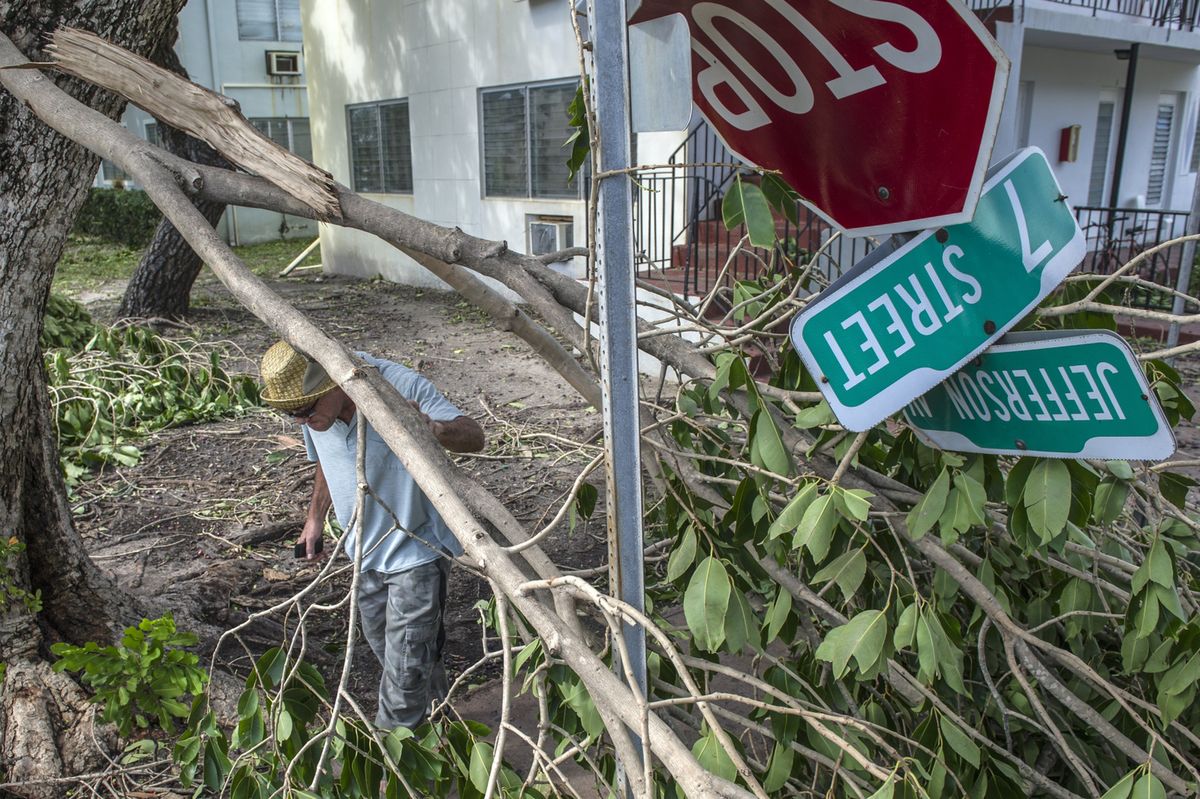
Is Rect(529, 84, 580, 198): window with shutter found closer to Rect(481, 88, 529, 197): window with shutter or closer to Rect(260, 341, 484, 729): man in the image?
Rect(481, 88, 529, 197): window with shutter

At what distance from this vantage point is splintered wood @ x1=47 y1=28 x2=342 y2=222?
2521mm

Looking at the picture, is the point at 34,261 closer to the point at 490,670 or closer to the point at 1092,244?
the point at 490,670

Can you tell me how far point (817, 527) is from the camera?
1.68m

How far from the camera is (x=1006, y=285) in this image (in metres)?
1.46

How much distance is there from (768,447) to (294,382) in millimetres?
2125

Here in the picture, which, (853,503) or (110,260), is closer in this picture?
(853,503)

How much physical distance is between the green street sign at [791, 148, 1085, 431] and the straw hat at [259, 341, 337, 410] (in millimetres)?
2266

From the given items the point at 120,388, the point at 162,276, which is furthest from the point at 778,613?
the point at 162,276

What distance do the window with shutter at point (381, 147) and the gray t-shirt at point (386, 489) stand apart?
36.0 feet

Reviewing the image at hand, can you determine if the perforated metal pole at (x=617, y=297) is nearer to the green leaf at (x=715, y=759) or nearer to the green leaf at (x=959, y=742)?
the green leaf at (x=715, y=759)

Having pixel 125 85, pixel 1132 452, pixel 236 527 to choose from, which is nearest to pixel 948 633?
pixel 1132 452

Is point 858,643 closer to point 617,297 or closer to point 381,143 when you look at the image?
point 617,297

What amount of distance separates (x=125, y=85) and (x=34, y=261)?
913 mm

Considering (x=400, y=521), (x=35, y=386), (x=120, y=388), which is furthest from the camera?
(x=120, y=388)
